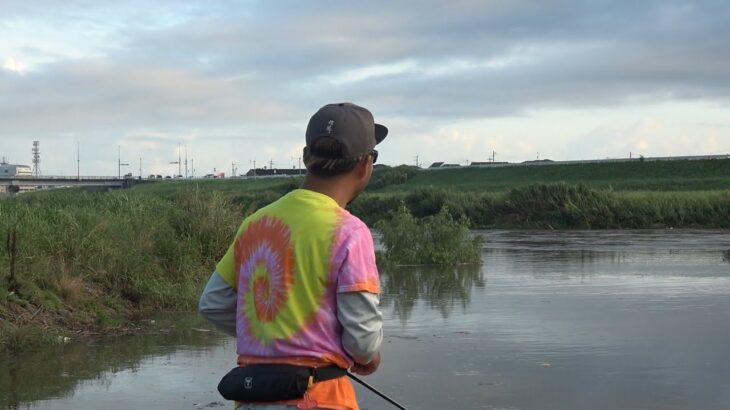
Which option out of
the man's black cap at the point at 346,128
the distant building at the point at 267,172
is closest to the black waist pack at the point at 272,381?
the man's black cap at the point at 346,128

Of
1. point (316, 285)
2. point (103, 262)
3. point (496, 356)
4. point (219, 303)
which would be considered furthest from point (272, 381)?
point (103, 262)

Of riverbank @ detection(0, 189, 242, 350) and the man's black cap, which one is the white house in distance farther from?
the man's black cap

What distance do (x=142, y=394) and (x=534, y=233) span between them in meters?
28.7

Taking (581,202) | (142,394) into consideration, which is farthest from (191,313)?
(581,202)

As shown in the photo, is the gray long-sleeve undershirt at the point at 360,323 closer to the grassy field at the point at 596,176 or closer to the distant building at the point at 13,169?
the grassy field at the point at 596,176

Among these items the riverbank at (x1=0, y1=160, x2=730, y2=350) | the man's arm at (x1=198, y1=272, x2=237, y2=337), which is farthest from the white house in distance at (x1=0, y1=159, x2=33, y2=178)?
the man's arm at (x1=198, y1=272, x2=237, y2=337)

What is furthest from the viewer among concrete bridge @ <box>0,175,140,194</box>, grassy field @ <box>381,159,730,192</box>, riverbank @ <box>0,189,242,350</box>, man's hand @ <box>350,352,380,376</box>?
concrete bridge @ <box>0,175,140,194</box>

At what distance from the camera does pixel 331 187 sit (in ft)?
10.2

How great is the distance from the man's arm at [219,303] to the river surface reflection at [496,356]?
4121 mm

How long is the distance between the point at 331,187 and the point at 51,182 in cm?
9966

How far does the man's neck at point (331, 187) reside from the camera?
3.11 metres

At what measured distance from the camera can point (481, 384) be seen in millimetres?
7926

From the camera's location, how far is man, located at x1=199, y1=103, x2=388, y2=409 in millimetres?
2875

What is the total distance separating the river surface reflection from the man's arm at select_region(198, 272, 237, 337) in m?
4.12
